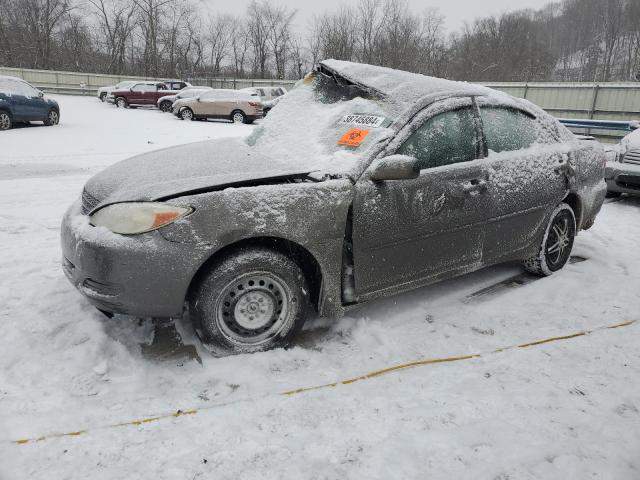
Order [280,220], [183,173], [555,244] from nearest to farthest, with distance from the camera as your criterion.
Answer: [280,220] < [183,173] < [555,244]

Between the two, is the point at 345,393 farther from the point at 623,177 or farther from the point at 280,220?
the point at 623,177

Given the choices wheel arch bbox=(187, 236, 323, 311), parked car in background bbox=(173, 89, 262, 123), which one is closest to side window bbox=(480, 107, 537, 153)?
wheel arch bbox=(187, 236, 323, 311)

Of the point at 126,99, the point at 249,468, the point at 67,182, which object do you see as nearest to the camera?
the point at 249,468

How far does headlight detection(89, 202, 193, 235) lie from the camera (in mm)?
2553

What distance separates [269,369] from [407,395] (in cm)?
79

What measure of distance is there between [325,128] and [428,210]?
94 cm

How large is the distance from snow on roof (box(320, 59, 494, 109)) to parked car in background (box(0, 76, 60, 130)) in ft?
43.2

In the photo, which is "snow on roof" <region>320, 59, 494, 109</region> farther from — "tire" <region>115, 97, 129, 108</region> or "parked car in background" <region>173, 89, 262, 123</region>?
"tire" <region>115, 97, 129, 108</region>

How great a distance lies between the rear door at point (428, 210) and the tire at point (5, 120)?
14205mm

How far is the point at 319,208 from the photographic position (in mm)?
2791

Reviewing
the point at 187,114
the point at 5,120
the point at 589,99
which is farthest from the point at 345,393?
the point at 187,114

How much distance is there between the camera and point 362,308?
11.8 ft

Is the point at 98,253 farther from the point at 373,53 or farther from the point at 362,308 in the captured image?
the point at 373,53

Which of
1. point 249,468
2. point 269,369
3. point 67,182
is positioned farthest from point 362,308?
point 67,182
